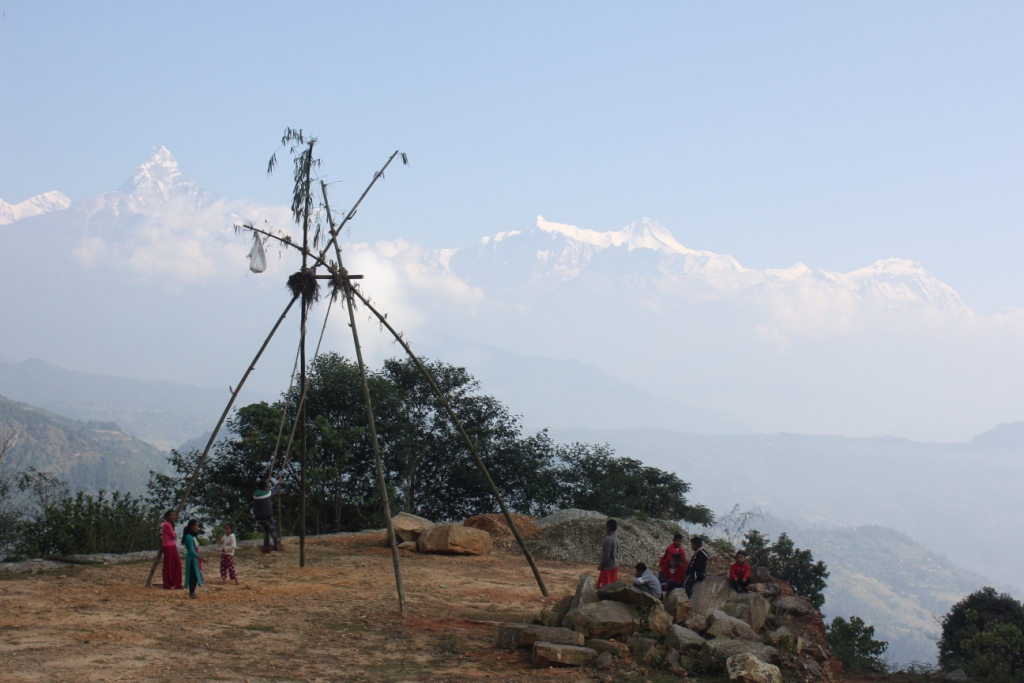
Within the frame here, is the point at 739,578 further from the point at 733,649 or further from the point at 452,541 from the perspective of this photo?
the point at 452,541

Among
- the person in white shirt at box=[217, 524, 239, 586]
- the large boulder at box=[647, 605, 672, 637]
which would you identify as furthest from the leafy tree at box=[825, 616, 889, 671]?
the person in white shirt at box=[217, 524, 239, 586]

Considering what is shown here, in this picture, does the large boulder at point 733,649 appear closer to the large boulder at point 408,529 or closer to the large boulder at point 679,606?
the large boulder at point 679,606

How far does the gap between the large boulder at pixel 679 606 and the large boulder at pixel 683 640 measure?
34.5 inches

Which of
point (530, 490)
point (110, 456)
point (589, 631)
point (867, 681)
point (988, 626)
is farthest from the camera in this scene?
point (110, 456)

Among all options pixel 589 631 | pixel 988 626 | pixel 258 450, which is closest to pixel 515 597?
pixel 589 631

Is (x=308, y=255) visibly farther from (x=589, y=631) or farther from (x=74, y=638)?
(x=589, y=631)

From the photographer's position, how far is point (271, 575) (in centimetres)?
1620

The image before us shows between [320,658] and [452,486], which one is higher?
[452,486]

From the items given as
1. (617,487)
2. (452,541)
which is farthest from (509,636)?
(617,487)

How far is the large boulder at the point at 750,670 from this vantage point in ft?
30.5

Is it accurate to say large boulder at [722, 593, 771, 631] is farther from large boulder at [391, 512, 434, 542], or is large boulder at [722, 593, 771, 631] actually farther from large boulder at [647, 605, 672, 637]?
large boulder at [391, 512, 434, 542]

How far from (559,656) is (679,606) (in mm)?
2406

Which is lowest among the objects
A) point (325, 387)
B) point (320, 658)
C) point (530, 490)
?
point (320, 658)

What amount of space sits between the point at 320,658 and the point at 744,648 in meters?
5.31
